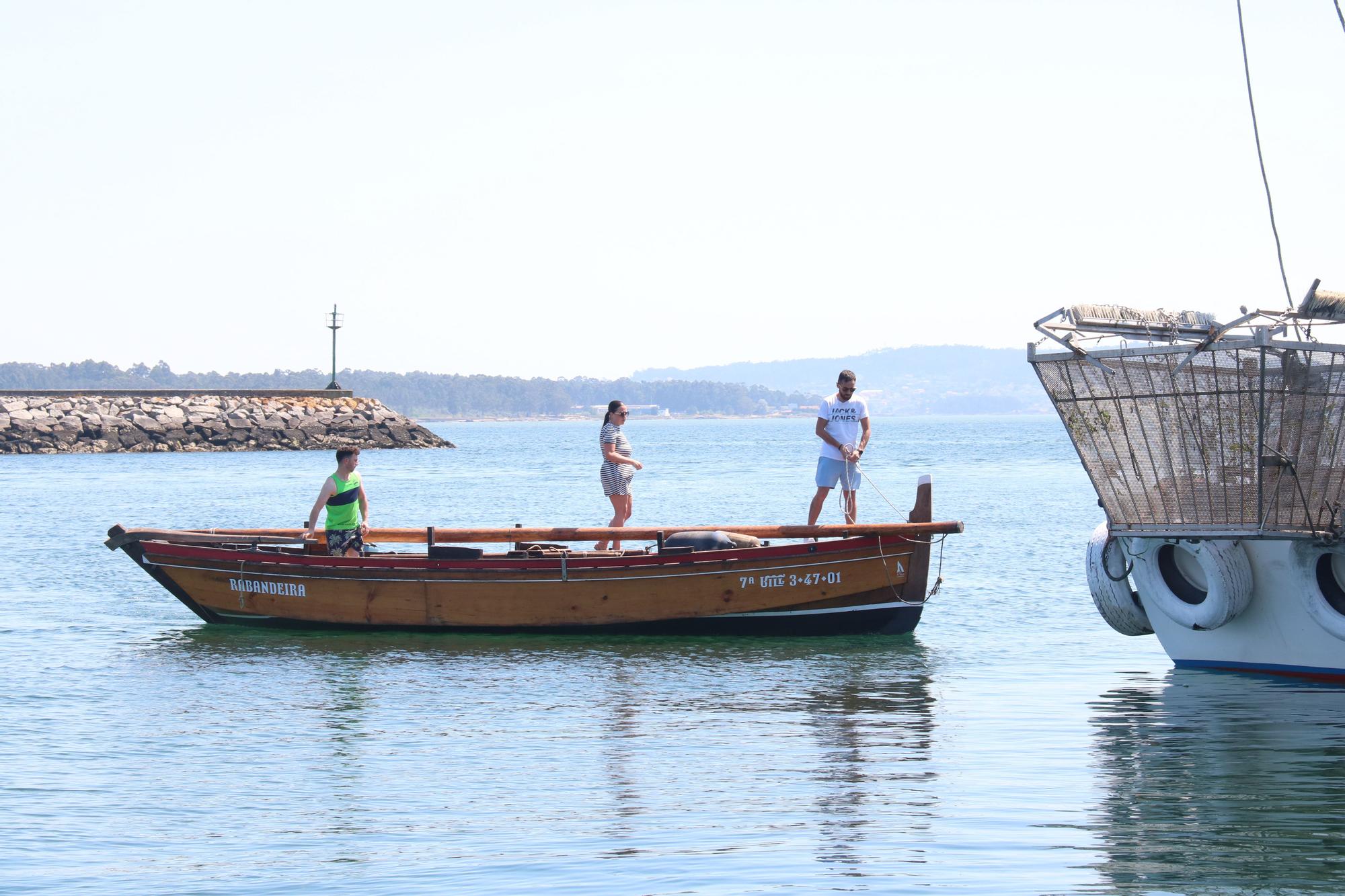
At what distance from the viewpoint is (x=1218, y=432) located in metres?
12.9

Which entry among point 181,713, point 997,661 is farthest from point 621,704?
point 997,661

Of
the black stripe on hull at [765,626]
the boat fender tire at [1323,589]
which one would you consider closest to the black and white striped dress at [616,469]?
the black stripe on hull at [765,626]

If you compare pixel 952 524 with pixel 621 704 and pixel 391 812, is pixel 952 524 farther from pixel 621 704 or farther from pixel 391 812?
pixel 391 812

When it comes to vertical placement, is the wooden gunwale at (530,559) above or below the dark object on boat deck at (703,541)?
below

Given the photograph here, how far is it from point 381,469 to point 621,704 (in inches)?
2330

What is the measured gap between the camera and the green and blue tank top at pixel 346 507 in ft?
53.1

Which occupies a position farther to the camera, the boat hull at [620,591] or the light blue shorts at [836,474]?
the light blue shorts at [836,474]

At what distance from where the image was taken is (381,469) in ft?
232

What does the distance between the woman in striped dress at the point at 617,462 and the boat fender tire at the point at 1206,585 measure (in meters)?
5.25

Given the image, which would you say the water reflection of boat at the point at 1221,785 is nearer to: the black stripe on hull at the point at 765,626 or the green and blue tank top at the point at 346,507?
the black stripe on hull at the point at 765,626

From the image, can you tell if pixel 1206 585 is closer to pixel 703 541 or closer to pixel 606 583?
pixel 703 541

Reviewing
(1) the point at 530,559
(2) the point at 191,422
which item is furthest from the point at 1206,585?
(2) the point at 191,422

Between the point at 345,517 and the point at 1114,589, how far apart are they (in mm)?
7783

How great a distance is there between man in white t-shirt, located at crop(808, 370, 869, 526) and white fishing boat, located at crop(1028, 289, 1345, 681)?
2510 mm
